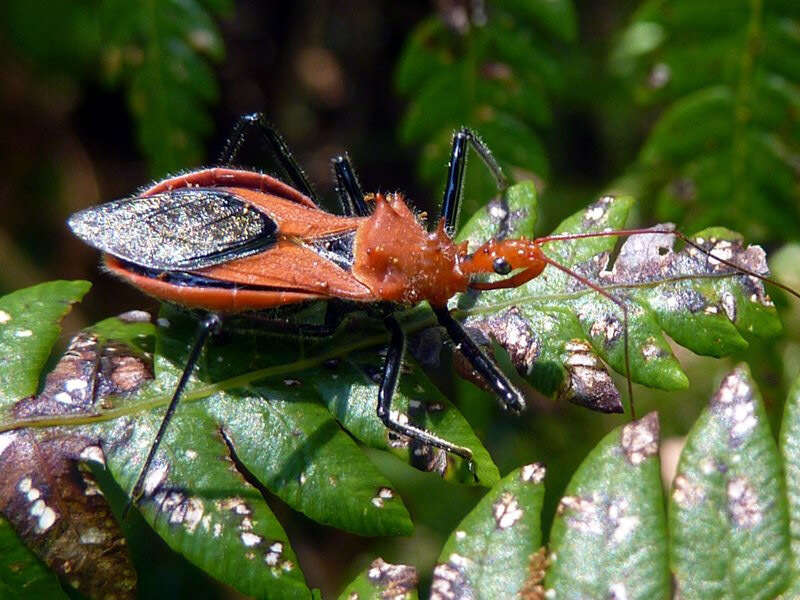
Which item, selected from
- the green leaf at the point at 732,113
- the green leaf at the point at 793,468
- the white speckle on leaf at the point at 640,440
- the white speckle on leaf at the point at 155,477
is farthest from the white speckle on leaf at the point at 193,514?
the green leaf at the point at 732,113

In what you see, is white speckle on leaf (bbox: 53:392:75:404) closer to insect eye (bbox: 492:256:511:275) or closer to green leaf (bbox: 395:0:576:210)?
insect eye (bbox: 492:256:511:275)

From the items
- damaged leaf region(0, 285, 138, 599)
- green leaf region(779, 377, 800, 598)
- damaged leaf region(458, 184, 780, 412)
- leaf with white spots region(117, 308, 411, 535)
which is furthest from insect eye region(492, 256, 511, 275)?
damaged leaf region(0, 285, 138, 599)

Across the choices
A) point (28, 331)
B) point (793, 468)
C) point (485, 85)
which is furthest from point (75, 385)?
point (485, 85)

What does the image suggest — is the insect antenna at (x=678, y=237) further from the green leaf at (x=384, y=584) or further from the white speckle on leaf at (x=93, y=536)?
the white speckle on leaf at (x=93, y=536)

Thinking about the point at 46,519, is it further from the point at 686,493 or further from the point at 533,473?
the point at 686,493

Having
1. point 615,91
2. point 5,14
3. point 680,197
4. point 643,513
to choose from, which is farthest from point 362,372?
point 5,14
